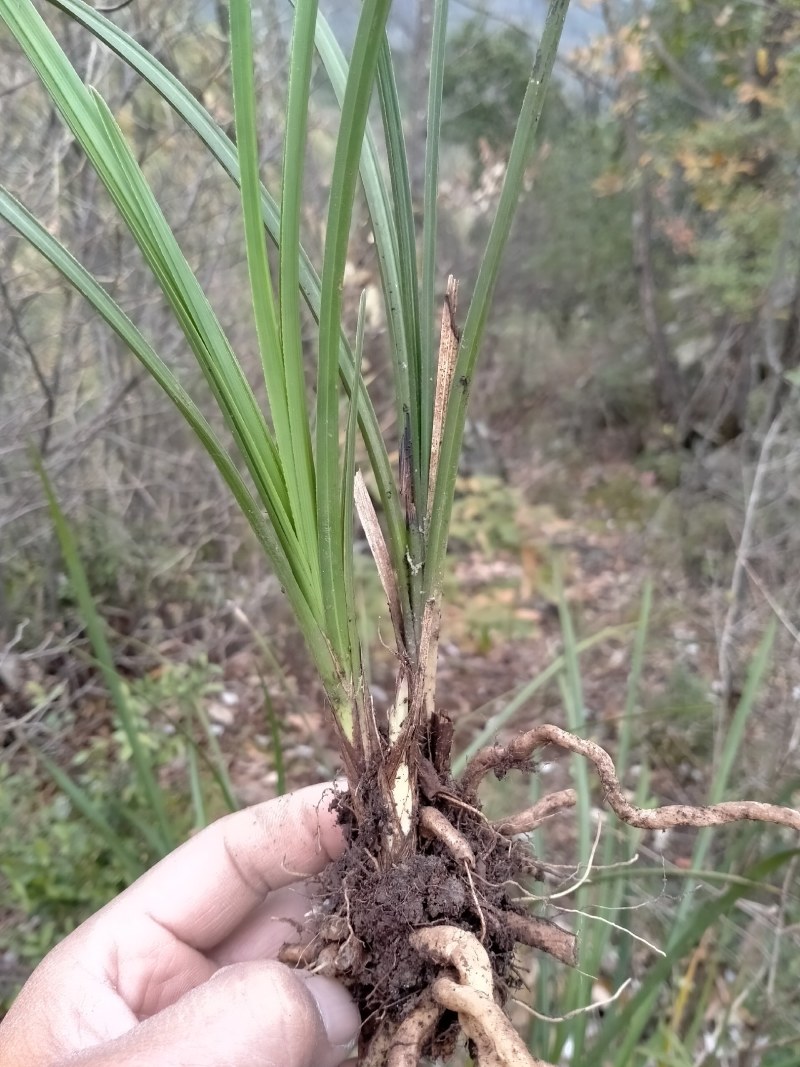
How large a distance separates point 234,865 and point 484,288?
31.6 inches

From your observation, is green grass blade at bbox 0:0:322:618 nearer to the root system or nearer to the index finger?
the root system

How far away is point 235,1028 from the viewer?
58cm

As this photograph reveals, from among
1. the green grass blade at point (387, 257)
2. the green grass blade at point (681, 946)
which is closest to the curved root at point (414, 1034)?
the green grass blade at point (681, 946)

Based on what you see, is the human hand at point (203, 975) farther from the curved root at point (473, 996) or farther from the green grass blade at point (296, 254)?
the green grass blade at point (296, 254)

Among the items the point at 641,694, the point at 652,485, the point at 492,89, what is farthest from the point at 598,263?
the point at 641,694

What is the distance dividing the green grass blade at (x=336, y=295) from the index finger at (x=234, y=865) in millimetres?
365

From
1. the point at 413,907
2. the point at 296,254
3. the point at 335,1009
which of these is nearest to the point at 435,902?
the point at 413,907

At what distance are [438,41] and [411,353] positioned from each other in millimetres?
273

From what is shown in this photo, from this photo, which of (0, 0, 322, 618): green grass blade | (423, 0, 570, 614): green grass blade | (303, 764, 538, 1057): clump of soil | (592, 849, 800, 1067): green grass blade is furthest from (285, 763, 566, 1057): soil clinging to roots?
(0, 0, 322, 618): green grass blade

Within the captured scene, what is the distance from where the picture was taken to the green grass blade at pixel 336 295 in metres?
0.41

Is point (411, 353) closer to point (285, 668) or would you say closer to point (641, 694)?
point (285, 668)

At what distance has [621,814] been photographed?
2.09 ft

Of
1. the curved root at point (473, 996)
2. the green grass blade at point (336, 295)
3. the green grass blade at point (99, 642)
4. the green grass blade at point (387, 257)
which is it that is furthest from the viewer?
the green grass blade at point (99, 642)

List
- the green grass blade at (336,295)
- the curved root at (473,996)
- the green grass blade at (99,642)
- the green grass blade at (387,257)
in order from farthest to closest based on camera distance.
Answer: the green grass blade at (99,642)
the green grass blade at (387,257)
the curved root at (473,996)
the green grass blade at (336,295)
